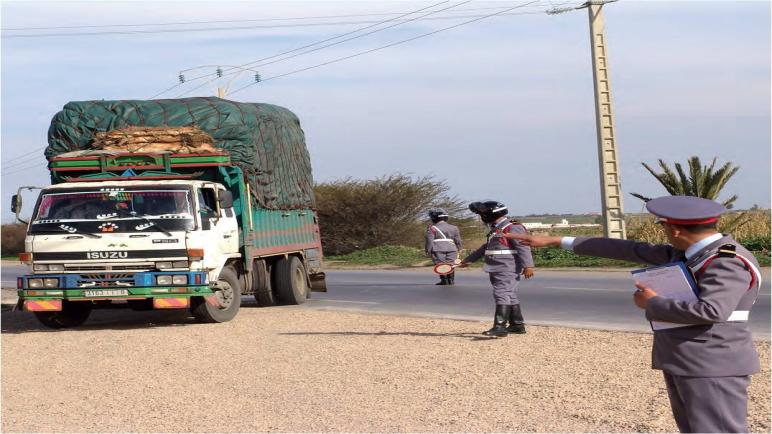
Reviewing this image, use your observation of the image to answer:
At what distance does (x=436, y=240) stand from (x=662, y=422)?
14.7 meters

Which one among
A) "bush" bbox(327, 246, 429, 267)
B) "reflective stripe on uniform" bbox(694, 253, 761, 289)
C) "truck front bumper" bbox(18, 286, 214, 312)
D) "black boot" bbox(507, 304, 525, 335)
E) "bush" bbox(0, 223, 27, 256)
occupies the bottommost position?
"black boot" bbox(507, 304, 525, 335)

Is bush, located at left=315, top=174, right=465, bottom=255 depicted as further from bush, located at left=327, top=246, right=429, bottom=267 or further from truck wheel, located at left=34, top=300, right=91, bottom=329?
truck wheel, located at left=34, top=300, right=91, bottom=329

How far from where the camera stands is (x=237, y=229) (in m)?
16.2

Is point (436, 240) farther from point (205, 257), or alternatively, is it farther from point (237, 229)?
point (205, 257)

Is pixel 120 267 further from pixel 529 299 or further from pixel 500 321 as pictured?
pixel 529 299

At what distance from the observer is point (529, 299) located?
61.3 ft

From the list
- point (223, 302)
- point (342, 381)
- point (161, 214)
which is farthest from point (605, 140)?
point (342, 381)

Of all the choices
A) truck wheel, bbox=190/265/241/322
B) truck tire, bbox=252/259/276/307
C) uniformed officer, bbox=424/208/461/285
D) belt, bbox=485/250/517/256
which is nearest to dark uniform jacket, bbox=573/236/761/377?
Result: belt, bbox=485/250/517/256

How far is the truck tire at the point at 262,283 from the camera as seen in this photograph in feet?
58.5

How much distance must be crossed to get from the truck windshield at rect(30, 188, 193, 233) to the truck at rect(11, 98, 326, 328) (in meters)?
0.01

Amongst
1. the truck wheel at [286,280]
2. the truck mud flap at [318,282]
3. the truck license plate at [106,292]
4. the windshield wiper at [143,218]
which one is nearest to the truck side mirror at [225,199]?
the windshield wiper at [143,218]

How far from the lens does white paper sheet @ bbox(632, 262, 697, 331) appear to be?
4.66 meters

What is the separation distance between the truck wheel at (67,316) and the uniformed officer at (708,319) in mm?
12384

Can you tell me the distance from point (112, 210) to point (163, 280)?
119cm
